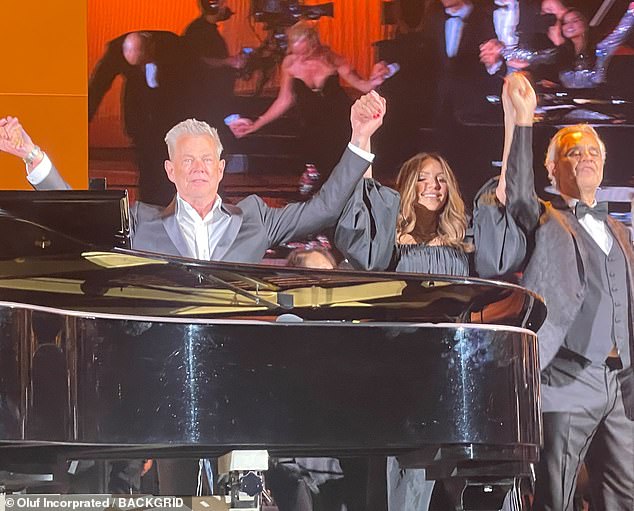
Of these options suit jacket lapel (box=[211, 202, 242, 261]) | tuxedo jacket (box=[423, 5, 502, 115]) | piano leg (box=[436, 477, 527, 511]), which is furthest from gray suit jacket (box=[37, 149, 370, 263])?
piano leg (box=[436, 477, 527, 511])

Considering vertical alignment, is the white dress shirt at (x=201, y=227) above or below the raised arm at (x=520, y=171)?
below

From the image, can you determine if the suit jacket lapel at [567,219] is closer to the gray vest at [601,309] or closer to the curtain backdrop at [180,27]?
the gray vest at [601,309]

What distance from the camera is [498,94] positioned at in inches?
180

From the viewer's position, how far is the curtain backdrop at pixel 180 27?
4426 millimetres

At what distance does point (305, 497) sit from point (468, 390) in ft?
4.56

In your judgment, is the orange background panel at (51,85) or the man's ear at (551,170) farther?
the man's ear at (551,170)

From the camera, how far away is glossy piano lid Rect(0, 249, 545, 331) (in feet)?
10.5

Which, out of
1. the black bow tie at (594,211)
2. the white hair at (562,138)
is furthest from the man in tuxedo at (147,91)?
the black bow tie at (594,211)

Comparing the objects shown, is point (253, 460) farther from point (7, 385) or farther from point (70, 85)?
point (70, 85)

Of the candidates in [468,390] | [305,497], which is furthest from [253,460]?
[305,497]

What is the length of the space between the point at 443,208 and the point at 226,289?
1.38 m

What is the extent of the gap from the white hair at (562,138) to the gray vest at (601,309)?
375mm

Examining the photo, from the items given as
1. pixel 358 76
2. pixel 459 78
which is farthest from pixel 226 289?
pixel 459 78

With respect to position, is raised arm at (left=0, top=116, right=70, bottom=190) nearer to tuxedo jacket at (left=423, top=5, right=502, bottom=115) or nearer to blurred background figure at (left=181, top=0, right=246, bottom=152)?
blurred background figure at (left=181, top=0, right=246, bottom=152)
